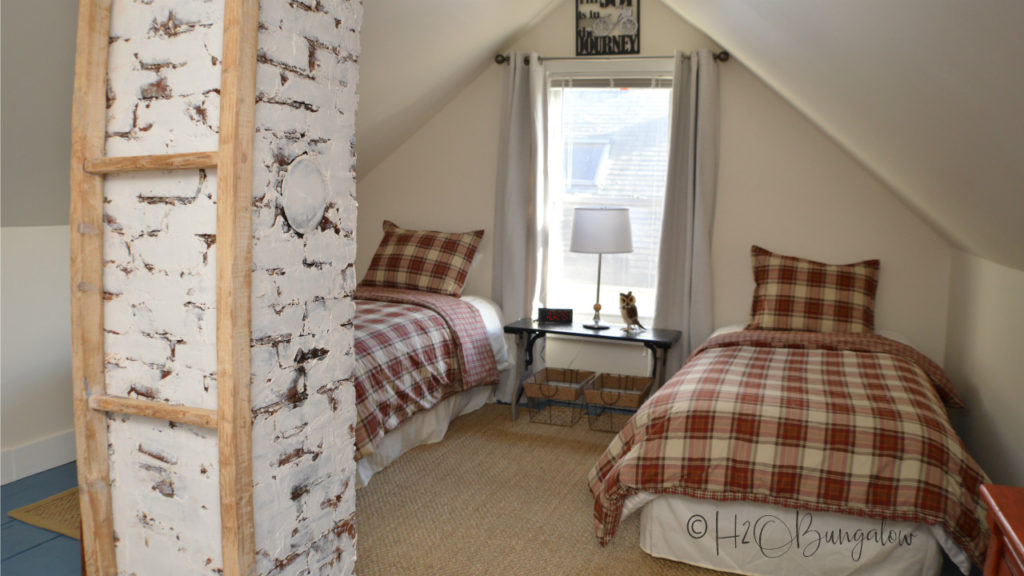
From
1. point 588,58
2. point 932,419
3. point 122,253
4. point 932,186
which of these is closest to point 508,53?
point 588,58

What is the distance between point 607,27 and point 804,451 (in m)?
2.76

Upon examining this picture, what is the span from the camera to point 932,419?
2268 millimetres

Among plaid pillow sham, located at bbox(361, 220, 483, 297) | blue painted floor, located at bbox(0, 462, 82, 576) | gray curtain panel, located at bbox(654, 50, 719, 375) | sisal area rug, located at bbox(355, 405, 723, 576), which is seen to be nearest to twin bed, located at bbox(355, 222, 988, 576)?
sisal area rug, located at bbox(355, 405, 723, 576)

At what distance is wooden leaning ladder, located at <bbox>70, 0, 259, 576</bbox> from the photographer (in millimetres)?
1162

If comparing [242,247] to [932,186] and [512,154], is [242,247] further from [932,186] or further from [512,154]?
[512,154]

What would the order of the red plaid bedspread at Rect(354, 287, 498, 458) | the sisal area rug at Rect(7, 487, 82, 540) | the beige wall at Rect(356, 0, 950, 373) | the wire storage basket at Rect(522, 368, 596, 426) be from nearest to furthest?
the sisal area rug at Rect(7, 487, 82, 540) < the red plaid bedspread at Rect(354, 287, 498, 458) < the beige wall at Rect(356, 0, 950, 373) < the wire storage basket at Rect(522, 368, 596, 426)

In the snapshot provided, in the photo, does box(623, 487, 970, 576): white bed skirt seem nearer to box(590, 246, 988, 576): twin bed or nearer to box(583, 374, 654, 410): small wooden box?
box(590, 246, 988, 576): twin bed

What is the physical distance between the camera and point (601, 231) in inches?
151

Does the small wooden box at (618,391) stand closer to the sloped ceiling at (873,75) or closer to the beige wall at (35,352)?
the sloped ceiling at (873,75)

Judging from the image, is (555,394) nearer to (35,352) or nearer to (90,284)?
(35,352)

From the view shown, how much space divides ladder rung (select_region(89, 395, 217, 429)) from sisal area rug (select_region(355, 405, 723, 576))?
4.06 feet

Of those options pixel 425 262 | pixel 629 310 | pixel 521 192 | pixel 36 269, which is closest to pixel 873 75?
pixel 629 310

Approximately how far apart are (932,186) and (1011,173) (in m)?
0.95

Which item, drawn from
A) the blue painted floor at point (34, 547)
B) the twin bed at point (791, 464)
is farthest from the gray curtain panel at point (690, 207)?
the blue painted floor at point (34, 547)
